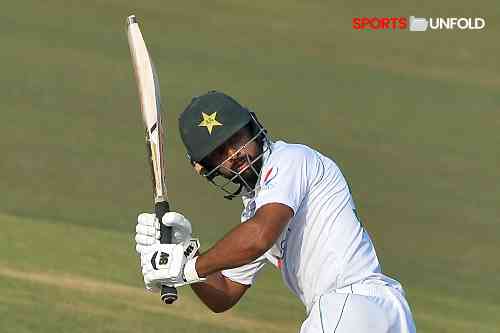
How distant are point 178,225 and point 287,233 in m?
0.48

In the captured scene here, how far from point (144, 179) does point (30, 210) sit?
153 centimetres

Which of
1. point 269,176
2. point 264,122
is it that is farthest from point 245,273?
point 264,122

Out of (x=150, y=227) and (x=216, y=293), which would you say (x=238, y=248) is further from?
(x=216, y=293)

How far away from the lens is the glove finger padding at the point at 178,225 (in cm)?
485

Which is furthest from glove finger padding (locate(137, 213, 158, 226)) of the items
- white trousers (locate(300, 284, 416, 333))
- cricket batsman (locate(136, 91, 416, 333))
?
white trousers (locate(300, 284, 416, 333))

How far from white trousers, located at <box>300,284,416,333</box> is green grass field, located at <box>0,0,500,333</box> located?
10.6ft

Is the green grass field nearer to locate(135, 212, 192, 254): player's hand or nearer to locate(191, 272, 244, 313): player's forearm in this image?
locate(191, 272, 244, 313): player's forearm

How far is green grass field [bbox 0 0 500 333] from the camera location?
858 cm

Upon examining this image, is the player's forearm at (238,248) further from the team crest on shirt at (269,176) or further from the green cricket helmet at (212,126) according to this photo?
the green cricket helmet at (212,126)

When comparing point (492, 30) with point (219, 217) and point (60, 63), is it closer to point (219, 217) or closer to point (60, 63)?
point (60, 63)

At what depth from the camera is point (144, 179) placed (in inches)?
454

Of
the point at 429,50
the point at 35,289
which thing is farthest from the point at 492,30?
the point at 35,289

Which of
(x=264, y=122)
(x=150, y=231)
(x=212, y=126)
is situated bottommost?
(x=264, y=122)

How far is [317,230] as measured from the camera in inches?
190
